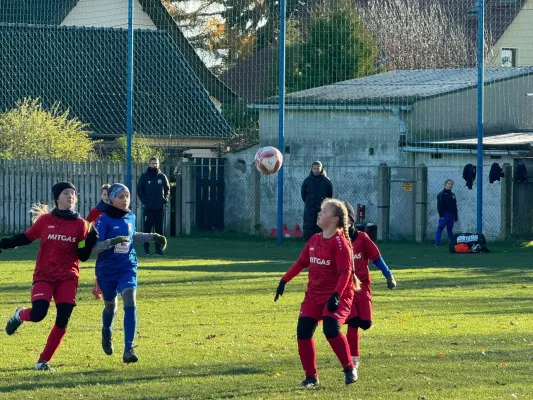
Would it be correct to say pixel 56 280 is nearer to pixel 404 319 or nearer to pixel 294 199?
pixel 404 319

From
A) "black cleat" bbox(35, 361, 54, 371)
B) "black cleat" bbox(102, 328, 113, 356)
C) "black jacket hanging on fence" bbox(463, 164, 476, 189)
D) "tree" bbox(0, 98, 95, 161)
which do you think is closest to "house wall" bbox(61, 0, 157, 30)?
"tree" bbox(0, 98, 95, 161)

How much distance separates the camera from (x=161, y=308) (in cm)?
1461

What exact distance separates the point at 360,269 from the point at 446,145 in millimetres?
18943

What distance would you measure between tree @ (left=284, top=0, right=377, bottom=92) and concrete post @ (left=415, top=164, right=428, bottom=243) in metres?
7.48

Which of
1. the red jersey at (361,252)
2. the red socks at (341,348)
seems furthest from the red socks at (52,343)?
the red jersey at (361,252)

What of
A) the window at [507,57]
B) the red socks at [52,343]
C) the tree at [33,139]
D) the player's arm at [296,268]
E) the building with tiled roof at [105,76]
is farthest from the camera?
the window at [507,57]

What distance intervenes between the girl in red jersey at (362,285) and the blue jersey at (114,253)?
2072 millimetres

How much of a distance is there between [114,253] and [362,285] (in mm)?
2295

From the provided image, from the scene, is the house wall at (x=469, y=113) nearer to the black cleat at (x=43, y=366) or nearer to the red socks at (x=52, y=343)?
the red socks at (x=52, y=343)

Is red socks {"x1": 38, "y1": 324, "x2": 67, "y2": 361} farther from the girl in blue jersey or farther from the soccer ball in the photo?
the soccer ball

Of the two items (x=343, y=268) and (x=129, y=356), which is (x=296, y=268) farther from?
(x=129, y=356)

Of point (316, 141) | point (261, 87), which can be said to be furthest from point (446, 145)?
point (261, 87)

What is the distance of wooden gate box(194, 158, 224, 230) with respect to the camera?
3020cm

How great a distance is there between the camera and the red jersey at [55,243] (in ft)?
32.9
